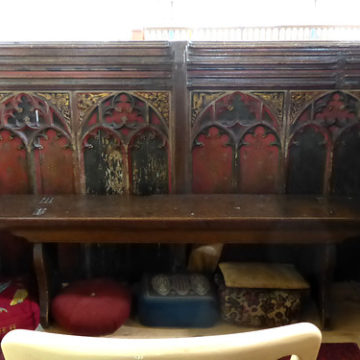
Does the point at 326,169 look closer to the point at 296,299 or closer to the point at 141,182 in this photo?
the point at 296,299

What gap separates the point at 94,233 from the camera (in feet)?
5.51

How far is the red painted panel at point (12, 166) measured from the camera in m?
2.03

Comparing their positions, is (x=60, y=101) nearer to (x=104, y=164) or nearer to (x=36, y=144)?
(x=36, y=144)

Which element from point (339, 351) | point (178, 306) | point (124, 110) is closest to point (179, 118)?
point (124, 110)

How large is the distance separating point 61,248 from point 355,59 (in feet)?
6.41

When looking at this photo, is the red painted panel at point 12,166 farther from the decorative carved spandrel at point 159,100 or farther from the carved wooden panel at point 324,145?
the carved wooden panel at point 324,145

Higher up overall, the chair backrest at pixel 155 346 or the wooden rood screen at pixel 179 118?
the wooden rood screen at pixel 179 118

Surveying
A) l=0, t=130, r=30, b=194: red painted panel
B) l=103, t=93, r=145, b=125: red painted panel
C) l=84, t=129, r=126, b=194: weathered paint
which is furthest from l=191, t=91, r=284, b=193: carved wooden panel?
l=0, t=130, r=30, b=194: red painted panel

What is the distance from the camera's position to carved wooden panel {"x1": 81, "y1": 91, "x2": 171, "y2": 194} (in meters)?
1.98

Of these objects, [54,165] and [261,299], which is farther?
[54,165]

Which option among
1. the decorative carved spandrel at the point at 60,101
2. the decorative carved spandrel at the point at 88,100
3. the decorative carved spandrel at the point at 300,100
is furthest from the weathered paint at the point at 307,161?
the decorative carved spandrel at the point at 60,101

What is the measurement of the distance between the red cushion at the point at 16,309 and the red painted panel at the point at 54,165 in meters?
0.56

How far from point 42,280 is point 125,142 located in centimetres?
83

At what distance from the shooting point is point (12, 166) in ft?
6.78
